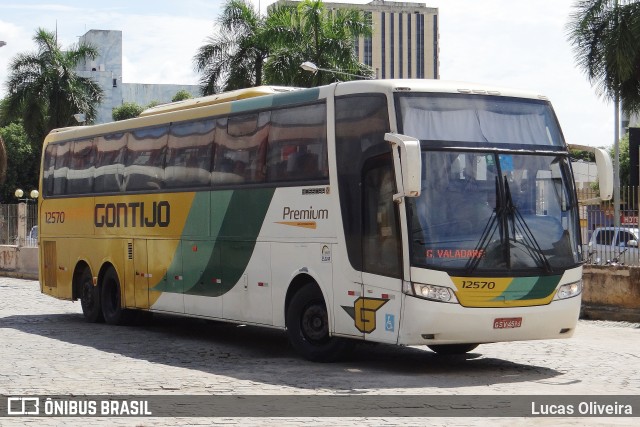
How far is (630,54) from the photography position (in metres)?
35.7

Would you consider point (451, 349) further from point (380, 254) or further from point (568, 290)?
point (380, 254)

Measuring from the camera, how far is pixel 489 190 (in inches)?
531

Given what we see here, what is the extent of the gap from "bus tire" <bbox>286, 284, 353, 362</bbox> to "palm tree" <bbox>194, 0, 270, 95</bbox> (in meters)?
32.9

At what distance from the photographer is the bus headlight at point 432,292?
13.1 meters

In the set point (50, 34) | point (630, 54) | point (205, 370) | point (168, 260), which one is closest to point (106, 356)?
point (205, 370)

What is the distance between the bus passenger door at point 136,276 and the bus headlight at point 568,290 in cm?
777

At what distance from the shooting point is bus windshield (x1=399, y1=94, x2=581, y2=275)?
1320cm

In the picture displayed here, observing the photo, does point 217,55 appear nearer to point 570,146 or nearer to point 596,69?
point 596,69

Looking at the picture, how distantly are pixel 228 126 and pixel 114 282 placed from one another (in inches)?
199

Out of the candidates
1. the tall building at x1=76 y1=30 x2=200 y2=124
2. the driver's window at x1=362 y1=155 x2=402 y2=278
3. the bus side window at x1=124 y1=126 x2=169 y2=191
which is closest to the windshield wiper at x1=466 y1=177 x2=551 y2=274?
the driver's window at x1=362 y1=155 x2=402 y2=278

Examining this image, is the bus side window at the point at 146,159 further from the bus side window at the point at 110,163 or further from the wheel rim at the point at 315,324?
the wheel rim at the point at 315,324

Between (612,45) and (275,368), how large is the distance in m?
24.8

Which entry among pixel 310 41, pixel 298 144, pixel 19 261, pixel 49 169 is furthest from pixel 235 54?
pixel 298 144

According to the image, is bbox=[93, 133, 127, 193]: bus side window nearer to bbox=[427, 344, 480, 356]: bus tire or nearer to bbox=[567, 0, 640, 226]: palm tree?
bbox=[427, 344, 480, 356]: bus tire
